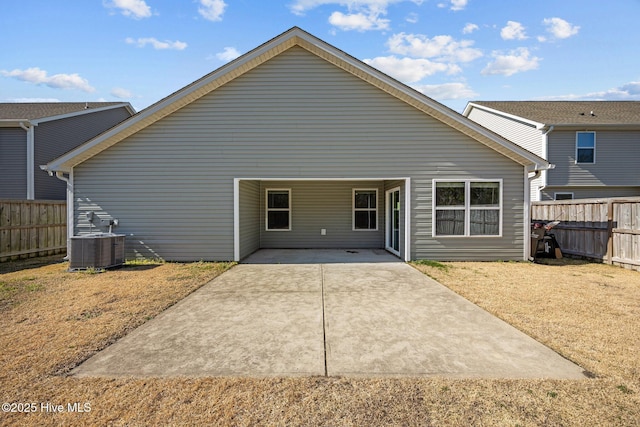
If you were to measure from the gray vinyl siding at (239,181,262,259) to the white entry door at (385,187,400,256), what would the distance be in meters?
4.70

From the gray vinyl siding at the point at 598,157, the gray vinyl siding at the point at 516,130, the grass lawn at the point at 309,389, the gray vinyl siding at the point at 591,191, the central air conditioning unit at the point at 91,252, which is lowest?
the grass lawn at the point at 309,389

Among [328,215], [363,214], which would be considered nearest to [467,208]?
[363,214]

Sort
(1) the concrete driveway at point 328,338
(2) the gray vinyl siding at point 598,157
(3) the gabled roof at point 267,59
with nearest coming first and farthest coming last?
1. (1) the concrete driveway at point 328,338
2. (3) the gabled roof at point 267,59
3. (2) the gray vinyl siding at point 598,157

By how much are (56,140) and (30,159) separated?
1.64 metres

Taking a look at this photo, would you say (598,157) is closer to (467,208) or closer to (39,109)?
(467,208)

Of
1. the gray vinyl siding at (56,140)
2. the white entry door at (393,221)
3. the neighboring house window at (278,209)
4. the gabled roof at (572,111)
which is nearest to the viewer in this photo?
the white entry door at (393,221)

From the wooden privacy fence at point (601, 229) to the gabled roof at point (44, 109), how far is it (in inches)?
793

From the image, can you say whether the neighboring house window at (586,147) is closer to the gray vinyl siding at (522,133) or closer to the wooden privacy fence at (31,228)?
the gray vinyl siding at (522,133)

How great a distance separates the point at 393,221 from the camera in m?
10.9

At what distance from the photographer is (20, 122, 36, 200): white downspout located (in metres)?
13.0

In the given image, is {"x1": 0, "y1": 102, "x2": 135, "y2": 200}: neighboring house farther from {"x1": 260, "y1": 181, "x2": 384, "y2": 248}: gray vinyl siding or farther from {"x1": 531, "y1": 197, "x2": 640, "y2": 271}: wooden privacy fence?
{"x1": 531, "y1": 197, "x2": 640, "y2": 271}: wooden privacy fence

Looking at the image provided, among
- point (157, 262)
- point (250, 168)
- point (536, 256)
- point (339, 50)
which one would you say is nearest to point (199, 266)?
point (157, 262)

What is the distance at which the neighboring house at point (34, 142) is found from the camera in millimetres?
13039

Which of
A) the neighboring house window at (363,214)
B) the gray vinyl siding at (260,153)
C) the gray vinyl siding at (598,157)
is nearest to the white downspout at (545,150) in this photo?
the gray vinyl siding at (598,157)
